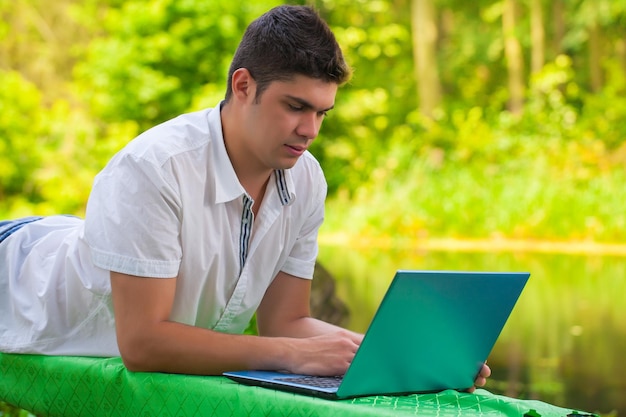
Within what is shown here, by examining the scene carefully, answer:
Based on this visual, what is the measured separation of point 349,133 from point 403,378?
45.6ft

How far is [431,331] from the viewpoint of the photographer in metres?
1.76

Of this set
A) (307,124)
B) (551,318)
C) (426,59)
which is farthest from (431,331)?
(426,59)

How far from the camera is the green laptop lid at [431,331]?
5.36 feet

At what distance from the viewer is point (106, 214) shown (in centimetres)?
195

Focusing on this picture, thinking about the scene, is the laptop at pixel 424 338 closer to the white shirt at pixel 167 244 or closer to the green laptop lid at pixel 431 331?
the green laptop lid at pixel 431 331

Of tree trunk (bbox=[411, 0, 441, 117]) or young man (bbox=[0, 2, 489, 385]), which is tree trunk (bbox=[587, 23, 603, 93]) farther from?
young man (bbox=[0, 2, 489, 385])

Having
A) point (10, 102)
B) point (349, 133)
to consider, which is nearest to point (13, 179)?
point (10, 102)

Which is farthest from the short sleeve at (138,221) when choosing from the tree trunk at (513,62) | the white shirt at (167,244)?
the tree trunk at (513,62)

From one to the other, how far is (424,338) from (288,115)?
49cm

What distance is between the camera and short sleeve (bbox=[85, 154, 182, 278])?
1911 millimetres

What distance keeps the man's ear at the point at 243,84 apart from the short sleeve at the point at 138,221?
210 mm

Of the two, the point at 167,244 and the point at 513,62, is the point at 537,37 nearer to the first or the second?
the point at 513,62

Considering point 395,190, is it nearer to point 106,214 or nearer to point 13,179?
point 13,179

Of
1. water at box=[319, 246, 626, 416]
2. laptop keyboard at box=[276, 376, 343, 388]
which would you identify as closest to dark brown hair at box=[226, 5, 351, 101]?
laptop keyboard at box=[276, 376, 343, 388]
